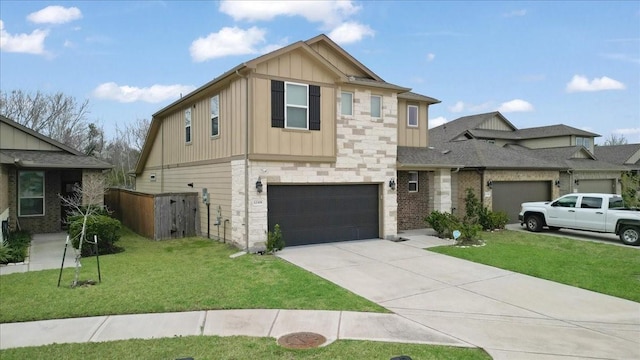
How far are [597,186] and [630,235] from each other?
1264cm

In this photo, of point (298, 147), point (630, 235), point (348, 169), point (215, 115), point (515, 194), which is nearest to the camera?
point (298, 147)

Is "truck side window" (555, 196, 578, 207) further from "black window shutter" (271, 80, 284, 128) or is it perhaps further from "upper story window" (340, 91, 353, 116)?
"black window shutter" (271, 80, 284, 128)

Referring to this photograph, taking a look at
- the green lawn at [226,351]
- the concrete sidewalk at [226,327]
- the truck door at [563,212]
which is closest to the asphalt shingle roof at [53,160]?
the concrete sidewalk at [226,327]

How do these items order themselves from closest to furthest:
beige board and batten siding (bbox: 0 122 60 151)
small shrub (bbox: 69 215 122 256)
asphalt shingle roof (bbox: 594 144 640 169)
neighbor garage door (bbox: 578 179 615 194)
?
small shrub (bbox: 69 215 122 256)
beige board and batten siding (bbox: 0 122 60 151)
neighbor garage door (bbox: 578 179 615 194)
asphalt shingle roof (bbox: 594 144 640 169)

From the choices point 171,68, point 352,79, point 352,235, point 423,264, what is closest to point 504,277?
point 423,264

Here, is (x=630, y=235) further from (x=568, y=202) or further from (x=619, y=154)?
(x=619, y=154)

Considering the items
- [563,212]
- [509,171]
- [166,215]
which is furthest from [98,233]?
[509,171]

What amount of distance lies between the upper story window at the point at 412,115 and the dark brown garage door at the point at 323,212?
472cm

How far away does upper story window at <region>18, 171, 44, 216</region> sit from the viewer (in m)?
16.3

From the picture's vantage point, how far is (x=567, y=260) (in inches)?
447

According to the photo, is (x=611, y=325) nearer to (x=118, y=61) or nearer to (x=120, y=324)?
(x=120, y=324)

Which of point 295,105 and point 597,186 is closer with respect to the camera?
point 295,105

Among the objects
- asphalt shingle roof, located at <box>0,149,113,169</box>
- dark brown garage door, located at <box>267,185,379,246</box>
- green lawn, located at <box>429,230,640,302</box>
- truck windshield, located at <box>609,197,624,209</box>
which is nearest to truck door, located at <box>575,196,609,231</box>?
truck windshield, located at <box>609,197,624,209</box>

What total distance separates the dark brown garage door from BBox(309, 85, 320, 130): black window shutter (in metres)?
2.04
